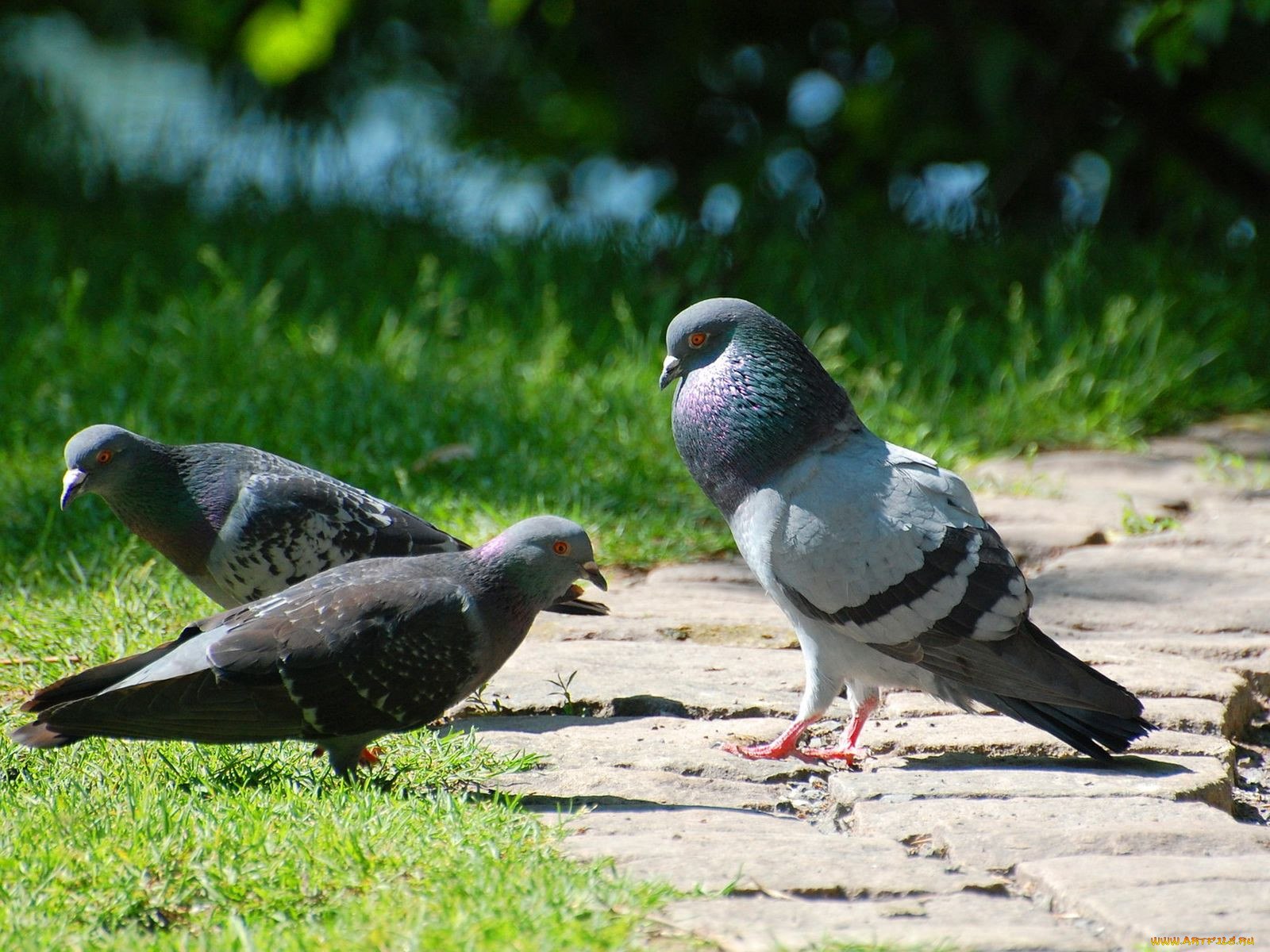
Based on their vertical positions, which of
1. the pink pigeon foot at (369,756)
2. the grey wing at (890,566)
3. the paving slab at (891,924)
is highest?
the grey wing at (890,566)

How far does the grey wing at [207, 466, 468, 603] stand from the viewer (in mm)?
3314

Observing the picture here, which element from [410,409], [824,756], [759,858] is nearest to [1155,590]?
[824,756]

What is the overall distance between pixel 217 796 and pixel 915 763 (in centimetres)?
135

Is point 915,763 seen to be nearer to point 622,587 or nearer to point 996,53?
point 622,587

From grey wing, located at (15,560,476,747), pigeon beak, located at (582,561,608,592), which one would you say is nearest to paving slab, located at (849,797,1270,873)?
pigeon beak, located at (582,561,608,592)

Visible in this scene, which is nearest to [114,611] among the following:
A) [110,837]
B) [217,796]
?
[217,796]

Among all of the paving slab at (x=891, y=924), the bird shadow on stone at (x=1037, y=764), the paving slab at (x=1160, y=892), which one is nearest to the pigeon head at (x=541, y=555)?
the bird shadow on stone at (x=1037, y=764)

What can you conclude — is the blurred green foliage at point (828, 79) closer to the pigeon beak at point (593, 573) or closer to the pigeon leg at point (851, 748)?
the pigeon beak at point (593, 573)

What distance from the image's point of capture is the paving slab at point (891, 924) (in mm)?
1967

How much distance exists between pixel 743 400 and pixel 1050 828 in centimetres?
111

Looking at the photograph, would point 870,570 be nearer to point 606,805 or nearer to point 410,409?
point 606,805

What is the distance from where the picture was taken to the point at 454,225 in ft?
25.0

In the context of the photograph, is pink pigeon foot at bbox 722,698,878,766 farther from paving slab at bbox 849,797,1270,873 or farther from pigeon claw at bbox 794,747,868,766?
paving slab at bbox 849,797,1270,873

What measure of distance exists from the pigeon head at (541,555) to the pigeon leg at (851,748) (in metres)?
0.59
